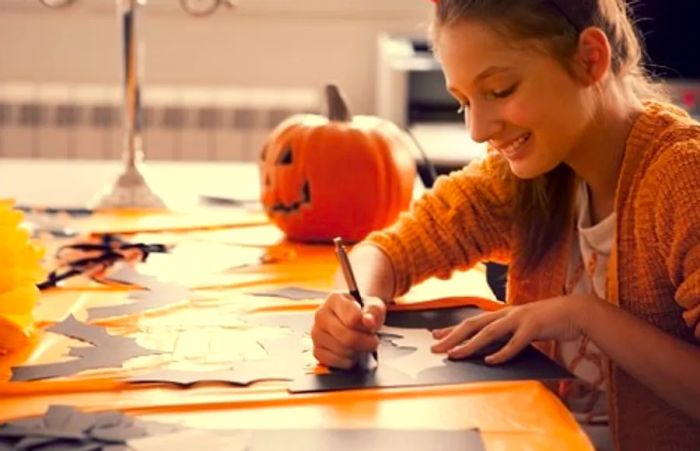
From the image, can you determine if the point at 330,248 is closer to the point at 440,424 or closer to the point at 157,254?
the point at 157,254

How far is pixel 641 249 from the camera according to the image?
1.11m

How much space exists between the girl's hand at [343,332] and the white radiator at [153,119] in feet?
7.19

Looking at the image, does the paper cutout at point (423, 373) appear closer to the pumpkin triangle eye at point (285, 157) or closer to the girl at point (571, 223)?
the girl at point (571, 223)

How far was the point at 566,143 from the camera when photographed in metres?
1.16

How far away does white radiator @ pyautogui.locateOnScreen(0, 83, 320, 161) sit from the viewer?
316 cm

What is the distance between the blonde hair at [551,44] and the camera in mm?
1101

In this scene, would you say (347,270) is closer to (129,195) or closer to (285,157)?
(285,157)

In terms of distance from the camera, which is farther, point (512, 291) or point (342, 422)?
point (512, 291)

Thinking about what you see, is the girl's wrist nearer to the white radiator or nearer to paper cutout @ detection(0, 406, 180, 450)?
paper cutout @ detection(0, 406, 180, 450)

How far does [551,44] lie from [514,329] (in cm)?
28

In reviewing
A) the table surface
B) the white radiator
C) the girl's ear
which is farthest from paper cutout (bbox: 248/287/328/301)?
the white radiator

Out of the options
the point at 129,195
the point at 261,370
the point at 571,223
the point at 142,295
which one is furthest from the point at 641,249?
the point at 129,195

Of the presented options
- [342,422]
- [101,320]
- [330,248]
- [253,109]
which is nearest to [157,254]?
[330,248]

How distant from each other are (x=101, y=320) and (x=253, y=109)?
210 centimetres
